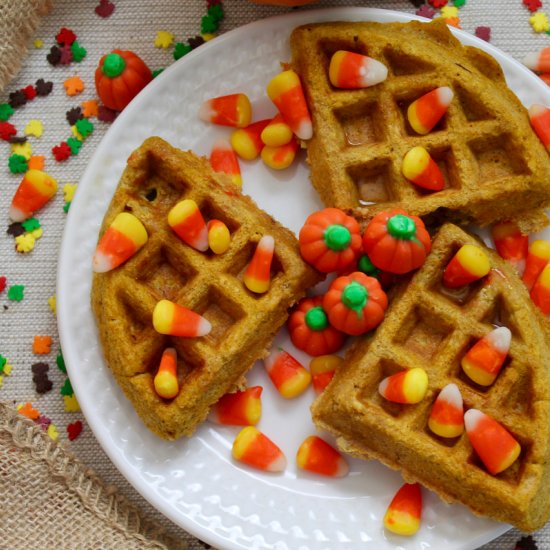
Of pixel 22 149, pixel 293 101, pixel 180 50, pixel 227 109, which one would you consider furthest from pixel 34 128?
pixel 293 101

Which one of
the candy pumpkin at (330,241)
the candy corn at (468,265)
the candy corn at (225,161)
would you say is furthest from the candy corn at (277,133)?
the candy corn at (468,265)

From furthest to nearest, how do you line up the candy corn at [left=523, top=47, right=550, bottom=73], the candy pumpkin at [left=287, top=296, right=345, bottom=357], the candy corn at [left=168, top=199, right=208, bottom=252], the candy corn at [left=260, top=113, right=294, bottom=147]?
the candy corn at [left=523, top=47, right=550, bottom=73] < the candy corn at [left=260, top=113, right=294, bottom=147] < the candy pumpkin at [left=287, top=296, right=345, bottom=357] < the candy corn at [left=168, top=199, right=208, bottom=252]

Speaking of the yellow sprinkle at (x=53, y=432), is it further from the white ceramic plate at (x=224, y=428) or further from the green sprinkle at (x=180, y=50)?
the green sprinkle at (x=180, y=50)

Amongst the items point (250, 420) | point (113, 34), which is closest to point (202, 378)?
point (250, 420)

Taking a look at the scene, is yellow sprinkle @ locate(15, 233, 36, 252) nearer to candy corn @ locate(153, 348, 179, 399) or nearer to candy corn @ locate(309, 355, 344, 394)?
candy corn @ locate(153, 348, 179, 399)

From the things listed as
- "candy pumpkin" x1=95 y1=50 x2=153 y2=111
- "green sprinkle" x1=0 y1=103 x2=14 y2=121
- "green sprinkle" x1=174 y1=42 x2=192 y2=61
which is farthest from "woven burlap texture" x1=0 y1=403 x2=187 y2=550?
"green sprinkle" x1=174 y1=42 x2=192 y2=61

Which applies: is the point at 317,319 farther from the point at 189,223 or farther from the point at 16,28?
the point at 16,28
